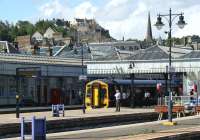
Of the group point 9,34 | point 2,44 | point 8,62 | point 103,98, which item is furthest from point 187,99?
point 9,34

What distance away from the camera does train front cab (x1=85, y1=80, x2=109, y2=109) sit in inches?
2120

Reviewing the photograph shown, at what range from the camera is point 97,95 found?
5397 cm

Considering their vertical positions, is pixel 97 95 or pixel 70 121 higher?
pixel 97 95

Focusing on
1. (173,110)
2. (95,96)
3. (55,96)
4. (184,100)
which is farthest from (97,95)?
(173,110)

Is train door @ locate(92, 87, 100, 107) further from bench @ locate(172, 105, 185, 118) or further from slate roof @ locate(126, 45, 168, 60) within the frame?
bench @ locate(172, 105, 185, 118)

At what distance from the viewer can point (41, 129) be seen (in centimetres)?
1841

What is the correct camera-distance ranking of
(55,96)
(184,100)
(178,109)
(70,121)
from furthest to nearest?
(55,96)
(184,100)
(178,109)
(70,121)

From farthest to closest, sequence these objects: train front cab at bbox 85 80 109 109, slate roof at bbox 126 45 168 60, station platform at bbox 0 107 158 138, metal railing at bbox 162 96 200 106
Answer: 1. slate roof at bbox 126 45 168 60
2. train front cab at bbox 85 80 109 109
3. metal railing at bbox 162 96 200 106
4. station platform at bbox 0 107 158 138

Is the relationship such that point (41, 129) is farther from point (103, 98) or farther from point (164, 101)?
point (103, 98)

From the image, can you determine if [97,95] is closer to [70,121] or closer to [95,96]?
[95,96]

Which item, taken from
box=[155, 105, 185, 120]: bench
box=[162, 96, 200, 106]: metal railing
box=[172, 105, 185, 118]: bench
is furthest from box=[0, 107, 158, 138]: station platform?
box=[172, 105, 185, 118]: bench

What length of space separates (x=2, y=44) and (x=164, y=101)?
60208 millimetres

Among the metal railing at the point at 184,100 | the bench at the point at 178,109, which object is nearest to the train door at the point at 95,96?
the metal railing at the point at 184,100

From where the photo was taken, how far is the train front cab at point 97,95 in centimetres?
5384
